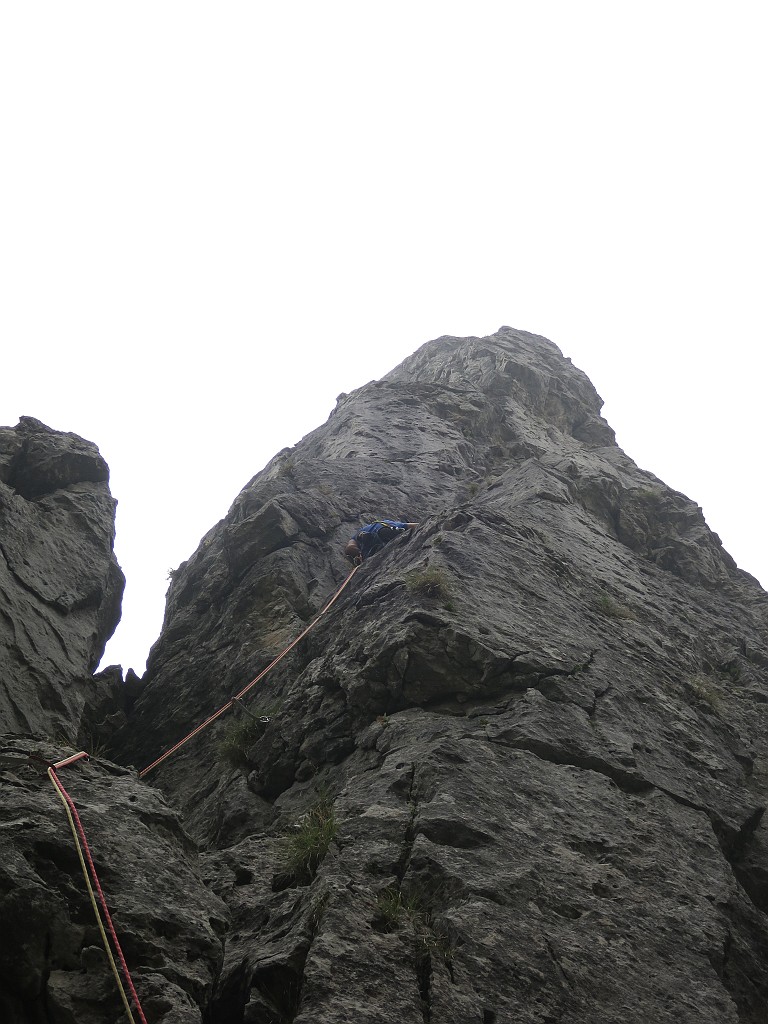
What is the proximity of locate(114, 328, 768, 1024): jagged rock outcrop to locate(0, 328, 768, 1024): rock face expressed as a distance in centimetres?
3

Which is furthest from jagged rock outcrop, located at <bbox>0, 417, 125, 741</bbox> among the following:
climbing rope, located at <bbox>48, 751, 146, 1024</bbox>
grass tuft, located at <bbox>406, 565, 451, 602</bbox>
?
grass tuft, located at <bbox>406, 565, 451, 602</bbox>

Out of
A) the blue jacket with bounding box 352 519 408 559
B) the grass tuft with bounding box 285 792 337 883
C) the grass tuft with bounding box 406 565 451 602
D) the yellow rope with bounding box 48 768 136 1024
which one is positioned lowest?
the yellow rope with bounding box 48 768 136 1024

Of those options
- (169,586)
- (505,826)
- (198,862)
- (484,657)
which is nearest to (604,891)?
(505,826)

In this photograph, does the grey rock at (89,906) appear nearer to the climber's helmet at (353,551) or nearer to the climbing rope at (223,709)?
the climbing rope at (223,709)

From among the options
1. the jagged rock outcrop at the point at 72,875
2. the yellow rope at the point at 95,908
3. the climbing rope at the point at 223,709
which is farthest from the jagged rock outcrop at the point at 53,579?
the yellow rope at the point at 95,908

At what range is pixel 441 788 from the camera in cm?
746

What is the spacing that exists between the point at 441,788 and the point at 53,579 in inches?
293

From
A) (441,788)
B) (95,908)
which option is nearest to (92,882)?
(95,908)

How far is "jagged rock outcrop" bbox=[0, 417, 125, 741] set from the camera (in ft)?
33.4

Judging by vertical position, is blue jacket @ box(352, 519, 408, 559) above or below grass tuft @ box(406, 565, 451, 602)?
above

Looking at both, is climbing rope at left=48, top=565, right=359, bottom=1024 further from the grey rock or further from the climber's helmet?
the climber's helmet

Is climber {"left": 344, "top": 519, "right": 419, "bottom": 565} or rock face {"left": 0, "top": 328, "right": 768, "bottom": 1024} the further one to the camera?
climber {"left": 344, "top": 519, "right": 419, "bottom": 565}

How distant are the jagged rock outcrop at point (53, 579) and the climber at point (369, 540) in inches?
163

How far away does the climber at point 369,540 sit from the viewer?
47.3 feet
